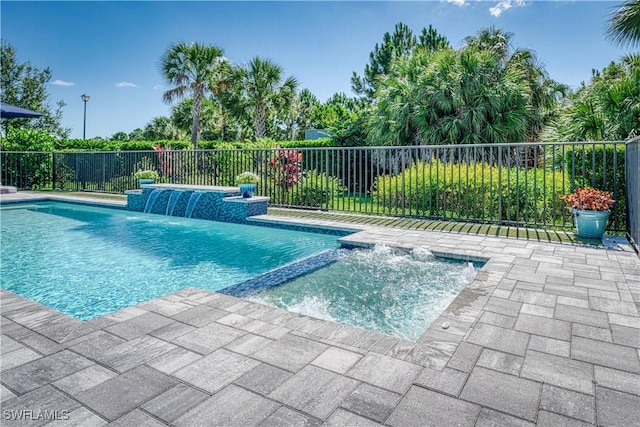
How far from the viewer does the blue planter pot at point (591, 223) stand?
506 cm

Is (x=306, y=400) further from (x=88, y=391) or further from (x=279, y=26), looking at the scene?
(x=279, y=26)

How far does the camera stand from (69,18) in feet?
41.8

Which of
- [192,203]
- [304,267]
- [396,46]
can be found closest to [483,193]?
[304,267]

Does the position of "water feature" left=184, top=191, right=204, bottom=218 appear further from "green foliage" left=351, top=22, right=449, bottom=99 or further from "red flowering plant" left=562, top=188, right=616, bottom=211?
"green foliage" left=351, top=22, right=449, bottom=99

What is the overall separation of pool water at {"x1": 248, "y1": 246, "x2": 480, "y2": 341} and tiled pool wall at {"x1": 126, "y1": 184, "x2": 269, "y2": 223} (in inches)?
128

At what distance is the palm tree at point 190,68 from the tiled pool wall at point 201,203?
8.56m

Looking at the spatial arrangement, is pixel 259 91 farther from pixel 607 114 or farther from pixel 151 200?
pixel 607 114

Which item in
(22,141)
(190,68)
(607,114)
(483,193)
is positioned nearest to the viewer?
(483,193)

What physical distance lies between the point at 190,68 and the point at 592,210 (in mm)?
15533

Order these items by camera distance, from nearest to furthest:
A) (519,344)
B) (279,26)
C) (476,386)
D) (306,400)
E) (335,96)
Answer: (306,400) < (476,386) < (519,344) < (279,26) < (335,96)

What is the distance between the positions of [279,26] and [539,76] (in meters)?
8.48

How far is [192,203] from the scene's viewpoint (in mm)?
8258

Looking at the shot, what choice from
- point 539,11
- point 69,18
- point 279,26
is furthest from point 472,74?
point 69,18

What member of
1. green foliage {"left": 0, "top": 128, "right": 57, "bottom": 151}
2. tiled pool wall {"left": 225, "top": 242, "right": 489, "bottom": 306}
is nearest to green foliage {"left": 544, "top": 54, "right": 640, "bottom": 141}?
tiled pool wall {"left": 225, "top": 242, "right": 489, "bottom": 306}
